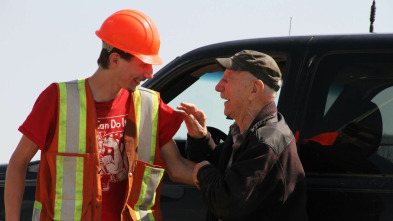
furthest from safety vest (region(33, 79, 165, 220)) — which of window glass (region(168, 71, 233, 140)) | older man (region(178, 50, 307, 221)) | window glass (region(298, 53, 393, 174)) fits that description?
window glass (region(298, 53, 393, 174))

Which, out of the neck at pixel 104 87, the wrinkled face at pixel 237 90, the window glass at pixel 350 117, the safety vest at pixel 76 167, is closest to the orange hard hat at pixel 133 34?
the neck at pixel 104 87

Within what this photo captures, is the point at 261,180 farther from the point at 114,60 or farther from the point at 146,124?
the point at 114,60

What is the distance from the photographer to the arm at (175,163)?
3463mm

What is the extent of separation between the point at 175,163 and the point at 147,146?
19cm

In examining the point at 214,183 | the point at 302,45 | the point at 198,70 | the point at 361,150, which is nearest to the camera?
the point at 214,183

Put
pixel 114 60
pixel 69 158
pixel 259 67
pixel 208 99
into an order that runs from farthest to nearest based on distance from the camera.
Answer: pixel 208 99 → pixel 114 60 → pixel 69 158 → pixel 259 67

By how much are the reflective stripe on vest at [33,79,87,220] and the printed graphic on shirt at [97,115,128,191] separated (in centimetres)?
9

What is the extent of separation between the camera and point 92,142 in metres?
3.24

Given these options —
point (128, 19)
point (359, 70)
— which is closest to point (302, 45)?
point (359, 70)

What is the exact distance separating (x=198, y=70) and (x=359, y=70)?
2.98 ft

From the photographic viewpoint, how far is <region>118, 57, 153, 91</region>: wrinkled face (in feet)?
10.8

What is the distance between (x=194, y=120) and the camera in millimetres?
3439

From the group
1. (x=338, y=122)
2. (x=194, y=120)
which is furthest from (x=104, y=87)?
(x=338, y=122)

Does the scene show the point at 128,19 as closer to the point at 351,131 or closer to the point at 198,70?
the point at 198,70
